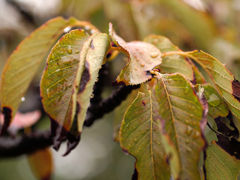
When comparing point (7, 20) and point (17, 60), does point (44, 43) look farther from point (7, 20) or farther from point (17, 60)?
point (7, 20)

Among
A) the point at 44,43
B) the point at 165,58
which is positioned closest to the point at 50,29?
the point at 44,43

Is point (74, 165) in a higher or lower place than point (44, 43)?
lower

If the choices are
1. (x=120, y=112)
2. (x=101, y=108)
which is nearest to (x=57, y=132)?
(x=101, y=108)

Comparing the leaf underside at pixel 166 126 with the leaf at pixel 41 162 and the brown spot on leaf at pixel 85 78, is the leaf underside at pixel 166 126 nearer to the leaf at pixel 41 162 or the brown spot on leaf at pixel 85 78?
the brown spot on leaf at pixel 85 78

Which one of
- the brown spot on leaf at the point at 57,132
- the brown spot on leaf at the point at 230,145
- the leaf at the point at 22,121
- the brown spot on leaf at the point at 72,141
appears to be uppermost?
the brown spot on leaf at the point at 230,145

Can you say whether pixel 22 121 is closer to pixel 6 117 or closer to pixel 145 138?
pixel 6 117

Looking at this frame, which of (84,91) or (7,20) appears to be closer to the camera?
(84,91)

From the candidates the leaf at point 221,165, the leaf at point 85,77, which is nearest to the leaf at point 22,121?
the leaf at point 85,77
